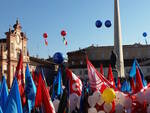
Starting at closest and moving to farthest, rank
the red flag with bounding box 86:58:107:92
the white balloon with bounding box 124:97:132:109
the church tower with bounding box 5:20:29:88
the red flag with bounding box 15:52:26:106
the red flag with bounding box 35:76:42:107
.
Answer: the red flag with bounding box 35:76:42:107 < the white balloon with bounding box 124:97:132:109 < the red flag with bounding box 86:58:107:92 < the red flag with bounding box 15:52:26:106 < the church tower with bounding box 5:20:29:88

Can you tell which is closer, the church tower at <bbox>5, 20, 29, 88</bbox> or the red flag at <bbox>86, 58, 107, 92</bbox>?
the red flag at <bbox>86, 58, 107, 92</bbox>

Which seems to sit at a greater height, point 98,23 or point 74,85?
point 98,23

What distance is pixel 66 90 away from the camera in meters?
7.75

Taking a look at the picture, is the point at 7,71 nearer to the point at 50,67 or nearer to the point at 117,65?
the point at 50,67

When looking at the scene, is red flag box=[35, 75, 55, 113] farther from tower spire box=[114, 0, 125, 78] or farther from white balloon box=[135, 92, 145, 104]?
tower spire box=[114, 0, 125, 78]

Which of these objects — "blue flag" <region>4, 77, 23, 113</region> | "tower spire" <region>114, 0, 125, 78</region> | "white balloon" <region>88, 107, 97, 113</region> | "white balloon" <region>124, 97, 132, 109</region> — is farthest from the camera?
"tower spire" <region>114, 0, 125, 78</region>

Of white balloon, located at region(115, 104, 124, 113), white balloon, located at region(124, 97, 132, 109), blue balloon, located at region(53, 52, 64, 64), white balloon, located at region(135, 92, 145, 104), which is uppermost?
blue balloon, located at region(53, 52, 64, 64)

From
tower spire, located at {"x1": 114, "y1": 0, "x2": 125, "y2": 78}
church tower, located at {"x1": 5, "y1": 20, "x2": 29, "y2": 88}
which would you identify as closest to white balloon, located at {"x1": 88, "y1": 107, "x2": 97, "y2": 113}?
tower spire, located at {"x1": 114, "y1": 0, "x2": 125, "y2": 78}

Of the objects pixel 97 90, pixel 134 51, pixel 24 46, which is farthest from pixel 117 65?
pixel 134 51

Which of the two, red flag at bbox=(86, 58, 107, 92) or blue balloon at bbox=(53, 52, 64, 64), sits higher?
blue balloon at bbox=(53, 52, 64, 64)

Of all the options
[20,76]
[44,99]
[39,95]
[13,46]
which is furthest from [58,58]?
[13,46]

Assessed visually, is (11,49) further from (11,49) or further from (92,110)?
(92,110)

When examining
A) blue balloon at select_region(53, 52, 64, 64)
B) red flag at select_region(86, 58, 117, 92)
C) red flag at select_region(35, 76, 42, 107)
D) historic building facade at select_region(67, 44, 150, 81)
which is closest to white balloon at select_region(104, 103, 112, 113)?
red flag at select_region(86, 58, 117, 92)

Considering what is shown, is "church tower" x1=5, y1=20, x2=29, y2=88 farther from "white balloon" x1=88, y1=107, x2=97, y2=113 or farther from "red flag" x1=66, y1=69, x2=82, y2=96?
"white balloon" x1=88, y1=107, x2=97, y2=113
